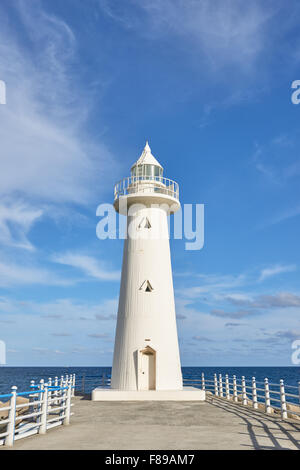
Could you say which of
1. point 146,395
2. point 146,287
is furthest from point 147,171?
point 146,395

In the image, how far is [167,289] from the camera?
18672mm

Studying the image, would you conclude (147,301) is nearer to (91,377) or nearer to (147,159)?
(147,159)

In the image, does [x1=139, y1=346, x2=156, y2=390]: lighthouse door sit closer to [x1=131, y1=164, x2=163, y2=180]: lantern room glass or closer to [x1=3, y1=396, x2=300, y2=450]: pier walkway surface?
[x1=3, y1=396, x2=300, y2=450]: pier walkway surface

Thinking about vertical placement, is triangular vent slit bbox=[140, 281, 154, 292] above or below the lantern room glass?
below

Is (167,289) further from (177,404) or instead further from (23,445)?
(23,445)

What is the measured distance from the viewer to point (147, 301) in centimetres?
1806

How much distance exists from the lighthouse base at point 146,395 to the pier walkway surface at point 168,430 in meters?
2.62

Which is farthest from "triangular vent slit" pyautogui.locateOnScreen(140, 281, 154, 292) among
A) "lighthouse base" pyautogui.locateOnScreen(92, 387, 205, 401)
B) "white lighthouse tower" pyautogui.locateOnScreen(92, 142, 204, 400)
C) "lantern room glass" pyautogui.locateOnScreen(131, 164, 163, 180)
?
"lantern room glass" pyautogui.locateOnScreen(131, 164, 163, 180)

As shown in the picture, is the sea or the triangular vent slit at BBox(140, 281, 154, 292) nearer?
the triangular vent slit at BBox(140, 281, 154, 292)

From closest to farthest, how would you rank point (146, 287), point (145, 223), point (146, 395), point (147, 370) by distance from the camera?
point (146, 395) → point (147, 370) → point (146, 287) → point (145, 223)

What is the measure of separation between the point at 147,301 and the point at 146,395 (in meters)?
3.93

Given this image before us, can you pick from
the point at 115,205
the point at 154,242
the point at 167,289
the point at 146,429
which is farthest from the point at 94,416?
the point at 115,205

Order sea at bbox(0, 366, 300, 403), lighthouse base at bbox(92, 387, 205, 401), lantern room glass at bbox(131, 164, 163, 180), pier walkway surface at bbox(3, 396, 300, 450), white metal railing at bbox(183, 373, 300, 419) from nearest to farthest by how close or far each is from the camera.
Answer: pier walkway surface at bbox(3, 396, 300, 450) < white metal railing at bbox(183, 373, 300, 419) < lighthouse base at bbox(92, 387, 205, 401) < lantern room glass at bbox(131, 164, 163, 180) < sea at bbox(0, 366, 300, 403)

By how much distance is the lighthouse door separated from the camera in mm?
17375
